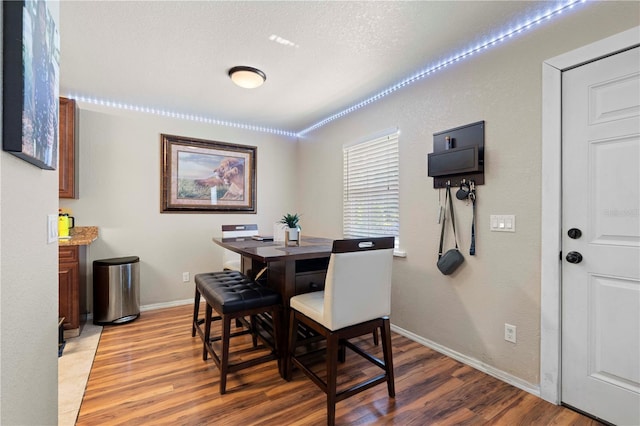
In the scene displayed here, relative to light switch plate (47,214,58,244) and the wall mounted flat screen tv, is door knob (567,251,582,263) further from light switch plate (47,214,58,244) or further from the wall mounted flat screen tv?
light switch plate (47,214,58,244)

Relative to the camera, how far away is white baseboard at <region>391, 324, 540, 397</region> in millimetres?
1938

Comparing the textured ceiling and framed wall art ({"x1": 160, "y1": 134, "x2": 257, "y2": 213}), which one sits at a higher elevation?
the textured ceiling

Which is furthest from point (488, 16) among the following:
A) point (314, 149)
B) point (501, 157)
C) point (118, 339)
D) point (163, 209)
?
point (118, 339)

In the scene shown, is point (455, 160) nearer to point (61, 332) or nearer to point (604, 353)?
point (604, 353)

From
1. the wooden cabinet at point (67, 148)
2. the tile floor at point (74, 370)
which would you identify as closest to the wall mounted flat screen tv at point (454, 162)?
the tile floor at point (74, 370)

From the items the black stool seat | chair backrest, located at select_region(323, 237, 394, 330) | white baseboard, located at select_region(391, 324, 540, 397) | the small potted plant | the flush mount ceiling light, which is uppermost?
the flush mount ceiling light

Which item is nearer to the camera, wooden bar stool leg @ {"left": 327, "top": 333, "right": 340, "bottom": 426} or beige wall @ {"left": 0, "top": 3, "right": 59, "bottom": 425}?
beige wall @ {"left": 0, "top": 3, "right": 59, "bottom": 425}

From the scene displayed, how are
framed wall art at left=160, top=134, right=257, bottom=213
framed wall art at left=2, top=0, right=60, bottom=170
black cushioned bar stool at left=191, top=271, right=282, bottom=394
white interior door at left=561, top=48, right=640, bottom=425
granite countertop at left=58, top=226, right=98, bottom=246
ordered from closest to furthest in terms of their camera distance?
framed wall art at left=2, top=0, right=60, bottom=170 → white interior door at left=561, top=48, right=640, bottom=425 → black cushioned bar stool at left=191, top=271, right=282, bottom=394 → granite countertop at left=58, top=226, right=98, bottom=246 → framed wall art at left=160, top=134, right=257, bottom=213

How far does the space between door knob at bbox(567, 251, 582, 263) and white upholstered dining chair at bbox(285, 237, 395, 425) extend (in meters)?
1.08

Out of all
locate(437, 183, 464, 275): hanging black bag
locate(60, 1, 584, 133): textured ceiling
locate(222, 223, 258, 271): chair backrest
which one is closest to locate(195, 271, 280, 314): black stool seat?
locate(222, 223, 258, 271): chair backrest

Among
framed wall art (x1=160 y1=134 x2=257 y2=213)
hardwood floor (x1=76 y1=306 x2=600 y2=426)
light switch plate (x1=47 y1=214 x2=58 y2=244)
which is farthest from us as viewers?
framed wall art (x1=160 y1=134 x2=257 y2=213)

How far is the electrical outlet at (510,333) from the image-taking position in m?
2.01

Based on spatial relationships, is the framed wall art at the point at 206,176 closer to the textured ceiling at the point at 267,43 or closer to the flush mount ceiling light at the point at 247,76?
the textured ceiling at the point at 267,43

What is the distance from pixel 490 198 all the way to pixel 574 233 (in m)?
0.53
